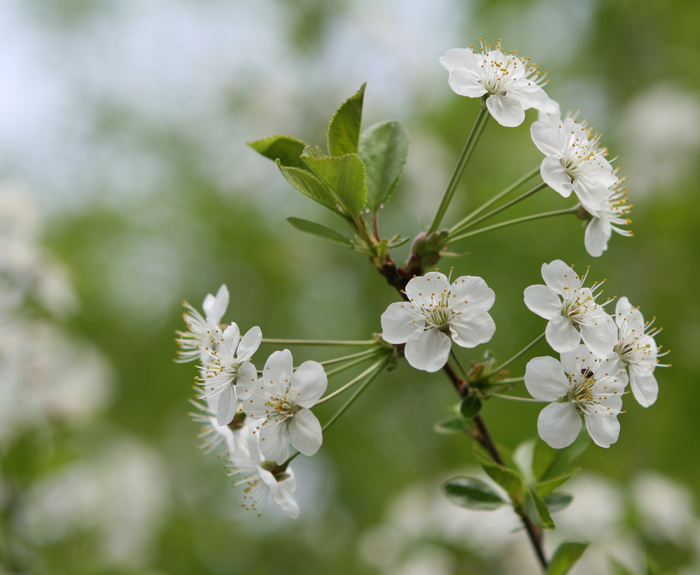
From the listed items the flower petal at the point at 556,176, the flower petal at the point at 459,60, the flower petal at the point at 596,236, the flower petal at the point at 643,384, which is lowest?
the flower petal at the point at 643,384

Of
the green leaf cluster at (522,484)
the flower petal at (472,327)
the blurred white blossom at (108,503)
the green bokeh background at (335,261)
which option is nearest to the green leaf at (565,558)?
the green leaf cluster at (522,484)

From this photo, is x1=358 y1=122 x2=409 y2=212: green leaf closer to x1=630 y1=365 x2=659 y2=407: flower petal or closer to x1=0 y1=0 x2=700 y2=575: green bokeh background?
x1=630 y1=365 x2=659 y2=407: flower petal

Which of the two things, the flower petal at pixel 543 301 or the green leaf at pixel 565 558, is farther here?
the green leaf at pixel 565 558

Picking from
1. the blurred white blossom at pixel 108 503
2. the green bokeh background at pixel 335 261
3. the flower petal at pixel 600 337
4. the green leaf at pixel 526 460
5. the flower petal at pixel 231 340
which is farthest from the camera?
the green bokeh background at pixel 335 261

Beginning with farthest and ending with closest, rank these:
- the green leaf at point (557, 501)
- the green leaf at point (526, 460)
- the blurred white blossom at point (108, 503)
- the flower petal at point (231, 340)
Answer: the blurred white blossom at point (108, 503) → the green leaf at point (526, 460) → the green leaf at point (557, 501) → the flower petal at point (231, 340)

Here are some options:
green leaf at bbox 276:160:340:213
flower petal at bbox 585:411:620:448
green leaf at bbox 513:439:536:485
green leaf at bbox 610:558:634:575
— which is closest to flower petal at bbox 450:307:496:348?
flower petal at bbox 585:411:620:448

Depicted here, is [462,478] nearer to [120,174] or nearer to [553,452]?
[553,452]

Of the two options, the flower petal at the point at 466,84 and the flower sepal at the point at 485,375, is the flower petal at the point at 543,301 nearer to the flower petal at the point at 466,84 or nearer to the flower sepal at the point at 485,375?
the flower sepal at the point at 485,375

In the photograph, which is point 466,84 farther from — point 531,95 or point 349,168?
point 349,168
